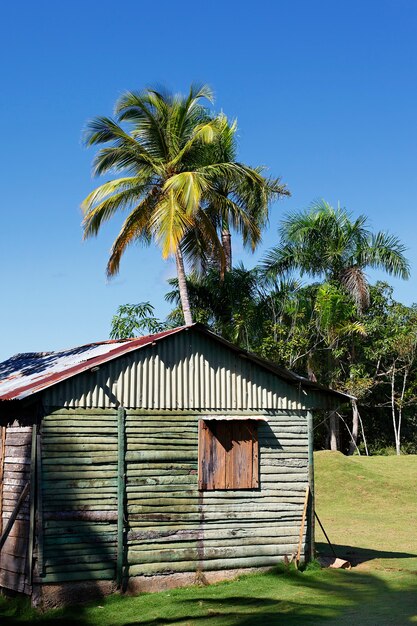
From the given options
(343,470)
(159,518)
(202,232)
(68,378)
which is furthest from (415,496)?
(68,378)

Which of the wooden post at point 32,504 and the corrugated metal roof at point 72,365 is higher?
the corrugated metal roof at point 72,365

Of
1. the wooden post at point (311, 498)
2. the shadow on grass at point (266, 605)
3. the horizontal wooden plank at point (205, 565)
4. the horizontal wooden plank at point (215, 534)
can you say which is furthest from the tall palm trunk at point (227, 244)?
the shadow on grass at point (266, 605)

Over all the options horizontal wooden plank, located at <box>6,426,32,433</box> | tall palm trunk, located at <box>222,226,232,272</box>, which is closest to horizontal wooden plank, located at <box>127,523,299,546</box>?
horizontal wooden plank, located at <box>6,426,32,433</box>

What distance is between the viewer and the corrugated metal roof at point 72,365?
14.5 m

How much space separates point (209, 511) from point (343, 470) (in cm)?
1828

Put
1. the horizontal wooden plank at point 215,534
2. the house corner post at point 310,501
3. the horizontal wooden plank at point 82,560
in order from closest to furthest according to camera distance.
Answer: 1. the horizontal wooden plank at point 82,560
2. the horizontal wooden plank at point 215,534
3. the house corner post at point 310,501

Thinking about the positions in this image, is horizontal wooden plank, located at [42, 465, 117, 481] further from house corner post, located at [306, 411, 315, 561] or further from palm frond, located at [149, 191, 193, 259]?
palm frond, located at [149, 191, 193, 259]

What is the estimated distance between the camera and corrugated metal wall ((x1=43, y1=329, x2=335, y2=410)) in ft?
48.7

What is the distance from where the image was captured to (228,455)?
15.8 metres

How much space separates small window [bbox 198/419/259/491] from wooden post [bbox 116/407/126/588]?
150cm

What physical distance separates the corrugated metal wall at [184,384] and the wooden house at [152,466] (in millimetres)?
20

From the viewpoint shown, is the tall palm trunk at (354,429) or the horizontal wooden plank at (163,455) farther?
the tall palm trunk at (354,429)

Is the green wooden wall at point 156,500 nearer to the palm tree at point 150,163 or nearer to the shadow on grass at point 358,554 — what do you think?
the shadow on grass at point 358,554

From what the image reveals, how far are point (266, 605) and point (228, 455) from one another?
301cm
